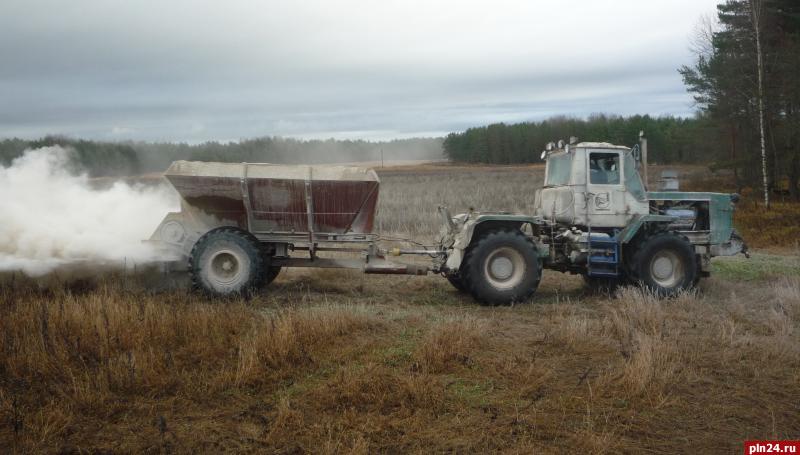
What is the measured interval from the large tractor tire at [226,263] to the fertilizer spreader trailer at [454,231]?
14mm

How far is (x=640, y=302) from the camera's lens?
26.8 feet

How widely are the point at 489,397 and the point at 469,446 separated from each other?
95 centimetres

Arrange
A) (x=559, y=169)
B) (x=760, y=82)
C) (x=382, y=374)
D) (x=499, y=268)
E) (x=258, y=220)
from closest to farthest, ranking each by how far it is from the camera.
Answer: (x=382, y=374) → (x=258, y=220) → (x=499, y=268) → (x=559, y=169) → (x=760, y=82)

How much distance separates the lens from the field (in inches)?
186

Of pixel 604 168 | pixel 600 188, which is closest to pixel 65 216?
pixel 600 188

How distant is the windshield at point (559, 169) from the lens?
9734 millimetres

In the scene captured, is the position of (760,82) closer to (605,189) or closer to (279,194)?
(605,189)

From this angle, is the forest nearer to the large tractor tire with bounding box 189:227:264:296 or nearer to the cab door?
the cab door

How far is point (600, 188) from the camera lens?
9.52 metres

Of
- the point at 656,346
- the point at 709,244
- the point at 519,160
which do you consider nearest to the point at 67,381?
the point at 656,346

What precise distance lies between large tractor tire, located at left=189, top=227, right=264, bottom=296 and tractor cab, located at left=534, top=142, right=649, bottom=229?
467 centimetres

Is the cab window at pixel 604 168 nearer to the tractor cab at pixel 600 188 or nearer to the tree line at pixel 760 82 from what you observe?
the tractor cab at pixel 600 188

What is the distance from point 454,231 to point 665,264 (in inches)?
129

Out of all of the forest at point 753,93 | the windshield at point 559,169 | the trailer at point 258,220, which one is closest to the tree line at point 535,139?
the forest at point 753,93
